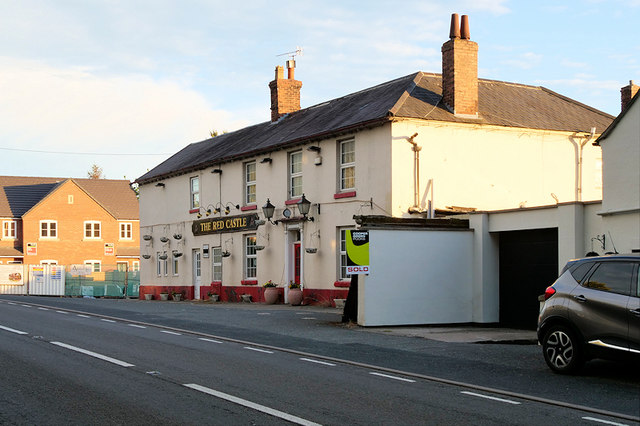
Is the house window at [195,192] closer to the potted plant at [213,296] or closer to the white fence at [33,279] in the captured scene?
the potted plant at [213,296]

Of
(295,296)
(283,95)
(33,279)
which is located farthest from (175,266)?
(33,279)

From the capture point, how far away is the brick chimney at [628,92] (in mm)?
28469

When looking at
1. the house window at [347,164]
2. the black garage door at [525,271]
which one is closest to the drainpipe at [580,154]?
the house window at [347,164]

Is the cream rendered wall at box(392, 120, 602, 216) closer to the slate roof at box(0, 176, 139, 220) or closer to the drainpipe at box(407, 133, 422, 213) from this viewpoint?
the drainpipe at box(407, 133, 422, 213)

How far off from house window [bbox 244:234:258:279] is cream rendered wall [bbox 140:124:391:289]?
18cm

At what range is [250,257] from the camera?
30922 mm

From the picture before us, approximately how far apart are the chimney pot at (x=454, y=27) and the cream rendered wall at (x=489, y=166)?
9.70 feet

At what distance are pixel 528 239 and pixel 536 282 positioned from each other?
1050 mm

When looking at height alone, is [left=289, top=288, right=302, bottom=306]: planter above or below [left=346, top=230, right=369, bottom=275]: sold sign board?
below

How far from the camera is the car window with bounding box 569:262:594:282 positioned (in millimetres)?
10680

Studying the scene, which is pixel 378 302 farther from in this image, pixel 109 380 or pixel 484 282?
pixel 109 380

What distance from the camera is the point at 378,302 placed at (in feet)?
60.0

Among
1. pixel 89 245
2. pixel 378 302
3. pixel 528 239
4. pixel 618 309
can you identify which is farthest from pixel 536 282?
pixel 89 245

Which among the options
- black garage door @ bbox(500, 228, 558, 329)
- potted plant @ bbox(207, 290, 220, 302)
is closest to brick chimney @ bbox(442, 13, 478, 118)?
black garage door @ bbox(500, 228, 558, 329)
